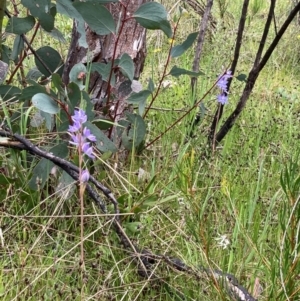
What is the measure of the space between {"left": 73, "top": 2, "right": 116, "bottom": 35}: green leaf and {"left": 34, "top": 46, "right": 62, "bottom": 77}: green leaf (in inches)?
14.6

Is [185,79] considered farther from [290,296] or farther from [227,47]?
[290,296]

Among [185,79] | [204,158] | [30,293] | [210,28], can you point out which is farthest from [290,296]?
[210,28]

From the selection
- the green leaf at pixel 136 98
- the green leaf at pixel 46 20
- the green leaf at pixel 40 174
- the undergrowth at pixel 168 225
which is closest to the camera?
the undergrowth at pixel 168 225

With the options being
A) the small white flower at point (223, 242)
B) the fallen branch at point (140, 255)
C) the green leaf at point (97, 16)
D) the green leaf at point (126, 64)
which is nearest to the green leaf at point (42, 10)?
the green leaf at point (97, 16)

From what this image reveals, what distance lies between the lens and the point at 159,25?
156 centimetres

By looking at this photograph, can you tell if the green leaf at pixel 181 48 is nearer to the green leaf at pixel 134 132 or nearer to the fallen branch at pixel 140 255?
the green leaf at pixel 134 132

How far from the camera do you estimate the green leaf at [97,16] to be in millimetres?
1473

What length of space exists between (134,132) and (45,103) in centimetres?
45

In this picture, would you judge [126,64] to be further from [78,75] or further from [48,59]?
[48,59]

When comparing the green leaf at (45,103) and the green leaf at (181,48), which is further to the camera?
the green leaf at (181,48)

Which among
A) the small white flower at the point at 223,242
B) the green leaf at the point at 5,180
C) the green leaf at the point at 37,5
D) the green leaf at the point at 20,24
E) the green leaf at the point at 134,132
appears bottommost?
the green leaf at the point at 5,180

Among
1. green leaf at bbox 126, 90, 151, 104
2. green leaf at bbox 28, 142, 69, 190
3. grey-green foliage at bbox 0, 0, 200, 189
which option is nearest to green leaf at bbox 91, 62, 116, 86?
grey-green foliage at bbox 0, 0, 200, 189

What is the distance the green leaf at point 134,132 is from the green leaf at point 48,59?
1.03 ft

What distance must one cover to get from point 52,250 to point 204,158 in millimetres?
740
